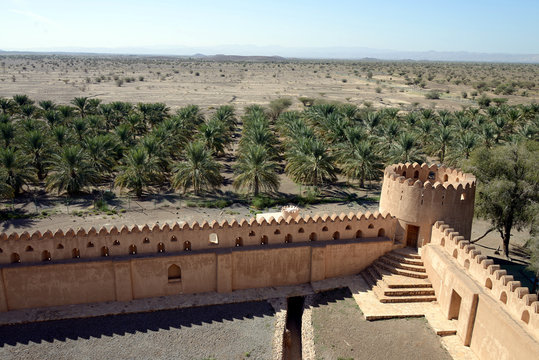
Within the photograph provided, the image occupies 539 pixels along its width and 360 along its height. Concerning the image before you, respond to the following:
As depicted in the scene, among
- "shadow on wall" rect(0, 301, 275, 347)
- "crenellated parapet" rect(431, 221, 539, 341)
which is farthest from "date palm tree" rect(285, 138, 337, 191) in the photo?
"shadow on wall" rect(0, 301, 275, 347)

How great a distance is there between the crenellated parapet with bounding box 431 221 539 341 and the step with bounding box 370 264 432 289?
1348mm

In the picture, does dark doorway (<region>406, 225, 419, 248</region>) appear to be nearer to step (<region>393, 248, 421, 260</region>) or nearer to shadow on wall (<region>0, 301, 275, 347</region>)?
step (<region>393, 248, 421, 260</region>)

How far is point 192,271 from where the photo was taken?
14930mm

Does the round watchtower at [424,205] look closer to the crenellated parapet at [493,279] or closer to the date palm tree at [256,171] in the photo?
the crenellated parapet at [493,279]

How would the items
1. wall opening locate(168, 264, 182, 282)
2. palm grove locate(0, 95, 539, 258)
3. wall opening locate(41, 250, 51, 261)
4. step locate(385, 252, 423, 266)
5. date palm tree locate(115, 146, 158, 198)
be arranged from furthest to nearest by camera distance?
date palm tree locate(115, 146, 158, 198)
palm grove locate(0, 95, 539, 258)
step locate(385, 252, 423, 266)
wall opening locate(168, 264, 182, 282)
wall opening locate(41, 250, 51, 261)

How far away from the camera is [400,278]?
15.2m

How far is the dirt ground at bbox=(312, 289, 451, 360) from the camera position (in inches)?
484

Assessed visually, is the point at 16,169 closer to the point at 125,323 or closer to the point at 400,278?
the point at 125,323

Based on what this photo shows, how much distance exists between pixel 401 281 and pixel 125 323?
9183 mm

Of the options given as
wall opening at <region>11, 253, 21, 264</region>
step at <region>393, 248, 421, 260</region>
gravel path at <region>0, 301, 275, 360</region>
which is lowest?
gravel path at <region>0, 301, 275, 360</region>

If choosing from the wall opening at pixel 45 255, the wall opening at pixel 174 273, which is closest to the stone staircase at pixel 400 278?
the wall opening at pixel 174 273

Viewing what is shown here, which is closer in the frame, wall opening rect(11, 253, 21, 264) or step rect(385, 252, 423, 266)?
wall opening rect(11, 253, 21, 264)

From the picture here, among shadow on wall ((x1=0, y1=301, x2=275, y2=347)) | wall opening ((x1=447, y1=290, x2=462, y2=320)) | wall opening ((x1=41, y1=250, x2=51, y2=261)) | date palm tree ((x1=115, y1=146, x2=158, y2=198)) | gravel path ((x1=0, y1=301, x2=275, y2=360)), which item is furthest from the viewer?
date palm tree ((x1=115, y1=146, x2=158, y2=198))

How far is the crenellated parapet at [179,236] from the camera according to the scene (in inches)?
546
